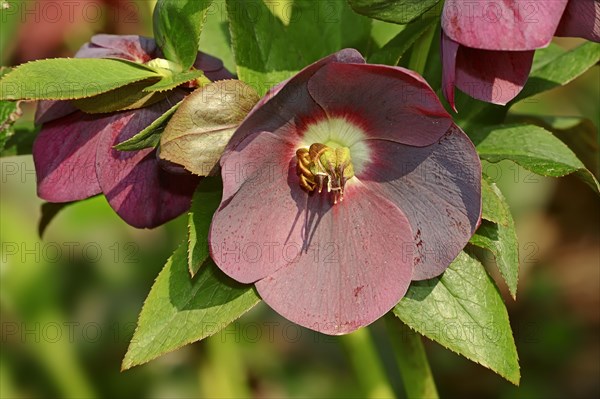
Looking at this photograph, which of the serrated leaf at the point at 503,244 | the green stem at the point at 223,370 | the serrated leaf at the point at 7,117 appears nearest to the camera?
the serrated leaf at the point at 503,244

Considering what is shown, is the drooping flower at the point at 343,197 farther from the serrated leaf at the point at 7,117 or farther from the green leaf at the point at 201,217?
the serrated leaf at the point at 7,117

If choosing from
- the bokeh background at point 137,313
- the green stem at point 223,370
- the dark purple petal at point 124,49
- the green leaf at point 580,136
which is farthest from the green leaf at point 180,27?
the green stem at point 223,370

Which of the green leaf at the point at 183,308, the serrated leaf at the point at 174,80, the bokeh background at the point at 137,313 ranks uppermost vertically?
the serrated leaf at the point at 174,80

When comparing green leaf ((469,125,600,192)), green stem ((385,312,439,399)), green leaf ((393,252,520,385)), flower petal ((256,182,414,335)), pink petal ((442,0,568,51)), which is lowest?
green stem ((385,312,439,399))

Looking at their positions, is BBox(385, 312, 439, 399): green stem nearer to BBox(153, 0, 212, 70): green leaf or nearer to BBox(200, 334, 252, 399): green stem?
BBox(153, 0, 212, 70): green leaf

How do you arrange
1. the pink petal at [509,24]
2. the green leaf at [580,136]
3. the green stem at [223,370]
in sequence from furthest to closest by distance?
the green stem at [223,370] < the green leaf at [580,136] < the pink petal at [509,24]

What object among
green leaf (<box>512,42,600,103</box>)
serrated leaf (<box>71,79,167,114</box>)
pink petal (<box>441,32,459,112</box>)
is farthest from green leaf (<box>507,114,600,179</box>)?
serrated leaf (<box>71,79,167,114</box>)

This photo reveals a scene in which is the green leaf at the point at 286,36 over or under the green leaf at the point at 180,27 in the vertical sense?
under

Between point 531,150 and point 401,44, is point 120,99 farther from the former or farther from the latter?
point 531,150
